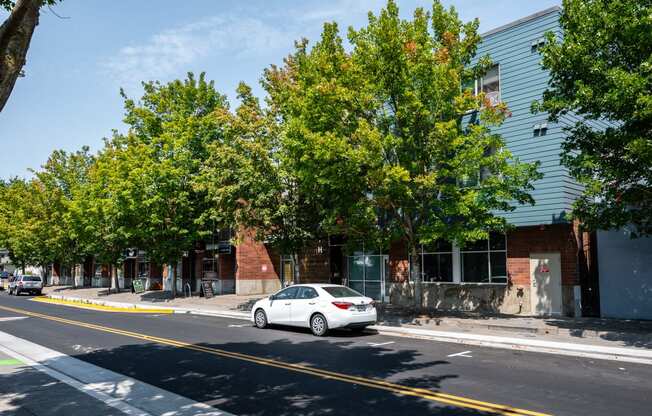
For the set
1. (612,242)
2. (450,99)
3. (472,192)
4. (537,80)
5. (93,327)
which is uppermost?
(537,80)

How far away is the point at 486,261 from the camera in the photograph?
2081cm

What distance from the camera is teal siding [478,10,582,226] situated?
18.7 meters

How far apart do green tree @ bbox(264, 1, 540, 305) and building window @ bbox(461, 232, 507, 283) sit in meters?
3.26

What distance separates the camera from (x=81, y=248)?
47250mm

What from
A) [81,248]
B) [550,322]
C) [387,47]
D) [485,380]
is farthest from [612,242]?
[81,248]

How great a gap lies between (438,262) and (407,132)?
765 cm

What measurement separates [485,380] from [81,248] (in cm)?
4585

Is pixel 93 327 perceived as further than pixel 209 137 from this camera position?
No

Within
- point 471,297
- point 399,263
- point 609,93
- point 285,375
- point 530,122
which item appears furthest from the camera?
point 399,263

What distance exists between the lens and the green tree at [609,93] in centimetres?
1238

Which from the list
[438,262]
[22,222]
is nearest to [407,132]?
[438,262]

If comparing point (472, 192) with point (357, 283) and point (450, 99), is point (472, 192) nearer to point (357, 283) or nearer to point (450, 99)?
point (450, 99)

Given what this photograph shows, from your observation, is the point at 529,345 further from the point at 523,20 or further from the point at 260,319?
the point at 523,20

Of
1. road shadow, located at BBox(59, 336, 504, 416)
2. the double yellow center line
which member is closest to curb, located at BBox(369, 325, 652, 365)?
road shadow, located at BBox(59, 336, 504, 416)
